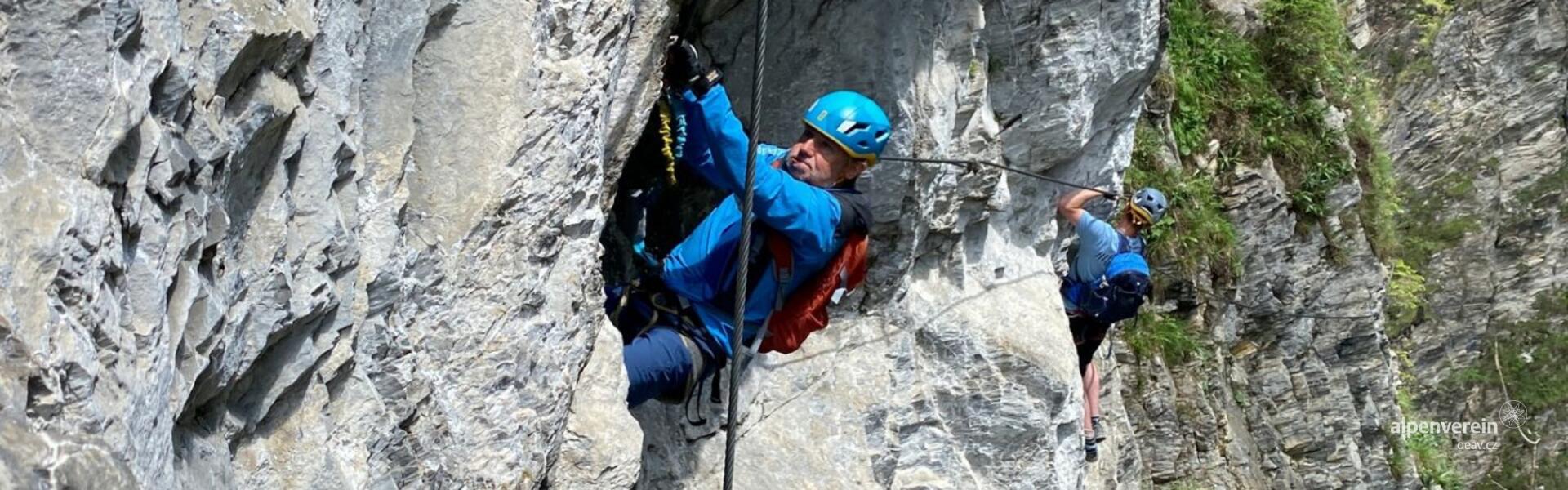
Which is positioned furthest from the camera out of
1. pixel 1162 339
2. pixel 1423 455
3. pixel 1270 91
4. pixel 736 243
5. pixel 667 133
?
pixel 1423 455

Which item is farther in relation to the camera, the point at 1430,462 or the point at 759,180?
the point at 1430,462

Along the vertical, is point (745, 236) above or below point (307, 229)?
above

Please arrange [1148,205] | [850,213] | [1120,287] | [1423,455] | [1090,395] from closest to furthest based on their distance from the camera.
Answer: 1. [850,213]
2. [1120,287]
3. [1148,205]
4. [1090,395]
5. [1423,455]

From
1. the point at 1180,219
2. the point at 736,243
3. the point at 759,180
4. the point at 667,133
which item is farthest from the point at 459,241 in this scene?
the point at 1180,219

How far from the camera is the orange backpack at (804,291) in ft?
20.4

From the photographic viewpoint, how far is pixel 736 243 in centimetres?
626

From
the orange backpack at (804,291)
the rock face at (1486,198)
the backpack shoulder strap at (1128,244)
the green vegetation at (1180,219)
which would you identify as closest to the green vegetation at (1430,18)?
the rock face at (1486,198)

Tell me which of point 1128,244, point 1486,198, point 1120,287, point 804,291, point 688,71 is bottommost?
point 804,291

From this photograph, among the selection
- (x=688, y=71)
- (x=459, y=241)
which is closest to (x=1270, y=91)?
(x=688, y=71)

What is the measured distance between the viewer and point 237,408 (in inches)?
152

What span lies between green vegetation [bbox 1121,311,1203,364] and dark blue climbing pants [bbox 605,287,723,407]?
309 inches

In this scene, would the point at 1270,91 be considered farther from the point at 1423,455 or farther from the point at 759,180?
the point at 759,180

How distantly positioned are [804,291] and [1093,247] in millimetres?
4187

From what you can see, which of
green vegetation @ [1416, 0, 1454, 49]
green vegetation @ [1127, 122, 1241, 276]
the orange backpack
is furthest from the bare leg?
green vegetation @ [1416, 0, 1454, 49]
